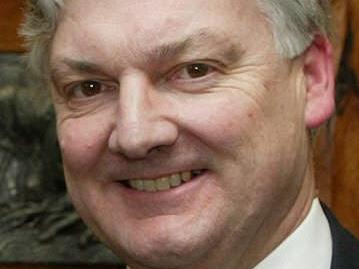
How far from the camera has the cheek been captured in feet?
5.30

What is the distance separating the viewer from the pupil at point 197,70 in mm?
1590

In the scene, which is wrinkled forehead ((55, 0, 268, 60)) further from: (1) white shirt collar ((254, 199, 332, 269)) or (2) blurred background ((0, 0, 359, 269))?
(2) blurred background ((0, 0, 359, 269))

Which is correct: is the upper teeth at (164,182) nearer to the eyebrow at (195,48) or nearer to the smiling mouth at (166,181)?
the smiling mouth at (166,181)

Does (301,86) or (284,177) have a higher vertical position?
(301,86)

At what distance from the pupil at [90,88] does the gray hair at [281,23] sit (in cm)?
11

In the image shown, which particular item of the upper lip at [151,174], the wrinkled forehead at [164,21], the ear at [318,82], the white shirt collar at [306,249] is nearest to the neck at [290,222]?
the white shirt collar at [306,249]

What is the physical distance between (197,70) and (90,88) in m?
0.20

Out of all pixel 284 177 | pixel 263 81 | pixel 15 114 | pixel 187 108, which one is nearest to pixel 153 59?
pixel 187 108

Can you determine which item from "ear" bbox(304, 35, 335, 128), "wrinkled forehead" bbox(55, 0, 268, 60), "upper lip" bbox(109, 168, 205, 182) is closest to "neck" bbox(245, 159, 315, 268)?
"ear" bbox(304, 35, 335, 128)

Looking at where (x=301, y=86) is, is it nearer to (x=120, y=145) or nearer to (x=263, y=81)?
(x=263, y=81)

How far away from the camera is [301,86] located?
5.49ft

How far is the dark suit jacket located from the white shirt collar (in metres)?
0.02

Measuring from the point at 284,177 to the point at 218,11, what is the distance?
308 millimetres

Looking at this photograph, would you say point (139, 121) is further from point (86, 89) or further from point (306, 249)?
point (306, 249)
